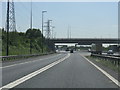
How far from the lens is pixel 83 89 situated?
40.4ft

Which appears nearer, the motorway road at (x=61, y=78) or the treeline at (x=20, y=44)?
the motorway road at (x=61, y=78)

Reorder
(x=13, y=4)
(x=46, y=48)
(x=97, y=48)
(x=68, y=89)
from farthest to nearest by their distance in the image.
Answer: (x=46, y=48) < (x=97, y=48) < (x=13, y=4) < (x=68, y=89)

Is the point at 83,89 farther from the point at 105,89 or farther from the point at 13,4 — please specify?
the point at 13,4

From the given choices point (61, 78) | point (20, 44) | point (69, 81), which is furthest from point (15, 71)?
point (20, 44)

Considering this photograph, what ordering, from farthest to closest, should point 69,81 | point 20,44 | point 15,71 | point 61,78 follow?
point 20,44
point 15,71
point 61,78
point 69,81

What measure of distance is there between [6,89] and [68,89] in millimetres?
2362

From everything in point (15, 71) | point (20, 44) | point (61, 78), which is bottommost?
point (15, 71)

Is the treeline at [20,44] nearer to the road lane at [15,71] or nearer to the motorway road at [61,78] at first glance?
the road lane at [15,71]

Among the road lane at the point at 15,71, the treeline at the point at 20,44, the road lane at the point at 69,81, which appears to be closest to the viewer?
the road lane at the point at 69,81

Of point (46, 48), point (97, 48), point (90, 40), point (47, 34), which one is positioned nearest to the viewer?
point (97, 48)

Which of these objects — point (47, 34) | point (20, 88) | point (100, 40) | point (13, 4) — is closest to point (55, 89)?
point (20, 88)

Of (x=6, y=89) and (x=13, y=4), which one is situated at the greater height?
(x=13, y=4)

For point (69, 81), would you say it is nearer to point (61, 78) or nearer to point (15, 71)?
point (61, 78)

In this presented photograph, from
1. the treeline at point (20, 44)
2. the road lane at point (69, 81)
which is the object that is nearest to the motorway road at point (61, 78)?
the road lane at point (69, 81)
